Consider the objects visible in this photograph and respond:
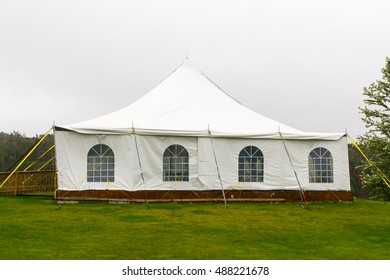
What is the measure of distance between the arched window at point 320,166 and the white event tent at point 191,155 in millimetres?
30

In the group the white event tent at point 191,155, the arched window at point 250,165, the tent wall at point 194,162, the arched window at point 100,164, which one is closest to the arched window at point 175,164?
the white event tent at point 191,155

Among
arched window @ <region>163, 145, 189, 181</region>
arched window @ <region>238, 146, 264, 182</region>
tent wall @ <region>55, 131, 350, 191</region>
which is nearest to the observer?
tent wall @ <region>55, 131, 350, 191</region>

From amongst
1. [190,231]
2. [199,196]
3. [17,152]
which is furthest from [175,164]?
[17,152]

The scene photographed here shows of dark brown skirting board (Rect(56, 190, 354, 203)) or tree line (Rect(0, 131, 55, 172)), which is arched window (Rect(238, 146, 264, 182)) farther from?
tree line (Rect(0, 131, 55, 172))

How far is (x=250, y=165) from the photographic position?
47.9 feet

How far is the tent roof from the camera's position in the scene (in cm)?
1424

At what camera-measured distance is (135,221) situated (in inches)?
404

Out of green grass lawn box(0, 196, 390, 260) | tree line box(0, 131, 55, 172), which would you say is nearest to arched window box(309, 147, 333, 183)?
green grass lawn box(0, 196, 390, 260)

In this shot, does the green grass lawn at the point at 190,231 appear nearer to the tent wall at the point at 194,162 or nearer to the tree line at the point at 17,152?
the tent wall at the point at 194,162

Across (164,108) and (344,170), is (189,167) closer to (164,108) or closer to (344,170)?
(164,108)

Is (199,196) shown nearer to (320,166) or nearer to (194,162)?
(194,162)

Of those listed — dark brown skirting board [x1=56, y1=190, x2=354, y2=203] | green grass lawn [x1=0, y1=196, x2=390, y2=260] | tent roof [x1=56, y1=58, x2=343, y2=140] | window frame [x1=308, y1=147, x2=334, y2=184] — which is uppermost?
tent roof [x1=56, y1=58, x2=343, y2=140]

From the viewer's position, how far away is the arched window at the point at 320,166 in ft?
48.6

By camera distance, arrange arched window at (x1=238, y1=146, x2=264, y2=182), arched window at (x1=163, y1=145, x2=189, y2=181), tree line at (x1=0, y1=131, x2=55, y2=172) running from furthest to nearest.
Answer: tree line at (x1=0, y1=131, x2=55, y2=172), arched window at (x1=238, y1=146, x2=264, y2=182), arched window at (x1=163, y1=145, x2=189, y2=181)
